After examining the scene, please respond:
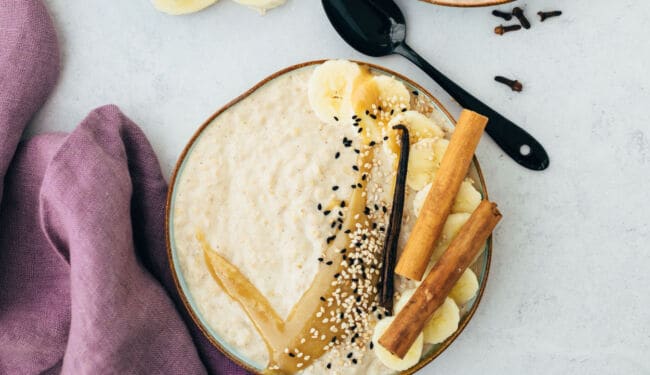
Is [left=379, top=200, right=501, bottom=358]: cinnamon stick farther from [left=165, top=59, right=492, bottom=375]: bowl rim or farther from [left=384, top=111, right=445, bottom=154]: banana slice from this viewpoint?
[left=384, top=111, right=445, bottom=154]: banana slice

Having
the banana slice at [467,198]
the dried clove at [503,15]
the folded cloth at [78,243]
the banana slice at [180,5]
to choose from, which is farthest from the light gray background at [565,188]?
the folded cloth at [78,243]

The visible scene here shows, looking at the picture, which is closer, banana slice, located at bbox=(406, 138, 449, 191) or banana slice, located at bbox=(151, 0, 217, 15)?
banana slice, located at bbox=(406, 138, 449, 191)

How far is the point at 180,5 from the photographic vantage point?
1.43 m

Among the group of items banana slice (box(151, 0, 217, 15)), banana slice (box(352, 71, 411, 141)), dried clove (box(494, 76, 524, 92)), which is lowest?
dried clove (box(494, 76, 524, 92))

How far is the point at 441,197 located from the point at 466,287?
0.22 m

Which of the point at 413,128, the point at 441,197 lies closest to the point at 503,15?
the point at 413,128

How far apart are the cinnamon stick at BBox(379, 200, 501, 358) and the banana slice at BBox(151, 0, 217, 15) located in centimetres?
84

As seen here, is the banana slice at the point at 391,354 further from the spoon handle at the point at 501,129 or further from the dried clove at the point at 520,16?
the dried clove at the point at 520,16

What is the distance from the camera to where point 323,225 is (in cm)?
131

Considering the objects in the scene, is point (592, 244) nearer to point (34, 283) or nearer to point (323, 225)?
point (323, 225)

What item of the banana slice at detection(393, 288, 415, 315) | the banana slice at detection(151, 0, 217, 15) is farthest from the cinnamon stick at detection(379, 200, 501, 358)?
the banana slice at detection(151, 0, 217, 15)

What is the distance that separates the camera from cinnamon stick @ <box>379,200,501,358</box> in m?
1.21

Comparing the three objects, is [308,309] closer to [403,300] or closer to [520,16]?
[403,300]

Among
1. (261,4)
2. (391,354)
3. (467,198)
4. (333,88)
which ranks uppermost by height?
(261,4)
